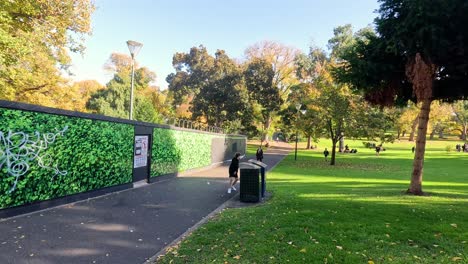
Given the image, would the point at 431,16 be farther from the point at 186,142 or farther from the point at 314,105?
the point at 314,105

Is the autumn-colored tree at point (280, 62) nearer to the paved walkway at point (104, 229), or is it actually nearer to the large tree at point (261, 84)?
the large tree at point (261, 84)

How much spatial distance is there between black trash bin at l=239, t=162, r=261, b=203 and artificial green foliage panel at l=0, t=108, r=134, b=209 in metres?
4.61

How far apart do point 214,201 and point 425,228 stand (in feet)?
20.4

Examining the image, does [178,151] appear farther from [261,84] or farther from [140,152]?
[261,84]

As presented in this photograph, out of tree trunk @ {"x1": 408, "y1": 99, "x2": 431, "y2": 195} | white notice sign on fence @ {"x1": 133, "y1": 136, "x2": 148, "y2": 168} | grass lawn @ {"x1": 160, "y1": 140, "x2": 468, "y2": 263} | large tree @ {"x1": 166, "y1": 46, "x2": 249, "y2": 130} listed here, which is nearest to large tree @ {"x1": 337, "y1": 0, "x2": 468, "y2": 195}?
tree trunk @ {"x1": 408, "y1": 99, "x2": 431, "y2": 195}

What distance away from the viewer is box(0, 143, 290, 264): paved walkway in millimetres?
5465

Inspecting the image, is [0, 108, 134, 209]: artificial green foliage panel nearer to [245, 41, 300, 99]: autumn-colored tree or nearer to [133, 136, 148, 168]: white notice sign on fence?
[133, 136, 148, 168]: white notice sign on fence

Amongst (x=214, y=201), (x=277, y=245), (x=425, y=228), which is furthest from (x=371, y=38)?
(x=277, y=245)

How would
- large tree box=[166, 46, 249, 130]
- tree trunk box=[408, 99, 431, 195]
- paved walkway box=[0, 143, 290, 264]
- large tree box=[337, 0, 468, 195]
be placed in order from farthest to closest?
large tree box=[166, 46, 249, 130] < tree trunk box=[408, 99, 431, 195] < large tree box=[337, 0, 468, 195] < paved walkway box=[0, 143, 290, 264]

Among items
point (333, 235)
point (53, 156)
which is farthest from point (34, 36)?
point (333, 235)

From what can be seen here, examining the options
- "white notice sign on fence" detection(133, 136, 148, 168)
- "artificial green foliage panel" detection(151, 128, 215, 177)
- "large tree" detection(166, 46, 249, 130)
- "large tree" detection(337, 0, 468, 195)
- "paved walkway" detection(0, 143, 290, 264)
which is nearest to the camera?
"paved walkway" detection(0, 143, 290, 264)

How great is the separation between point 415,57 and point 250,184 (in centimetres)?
605

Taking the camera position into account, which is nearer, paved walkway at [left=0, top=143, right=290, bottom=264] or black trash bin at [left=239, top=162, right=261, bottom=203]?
paved walkway at [left=0, top=143, right=290, bottom=264]

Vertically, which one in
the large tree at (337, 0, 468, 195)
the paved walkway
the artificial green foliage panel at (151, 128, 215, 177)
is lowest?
the paved walkway
